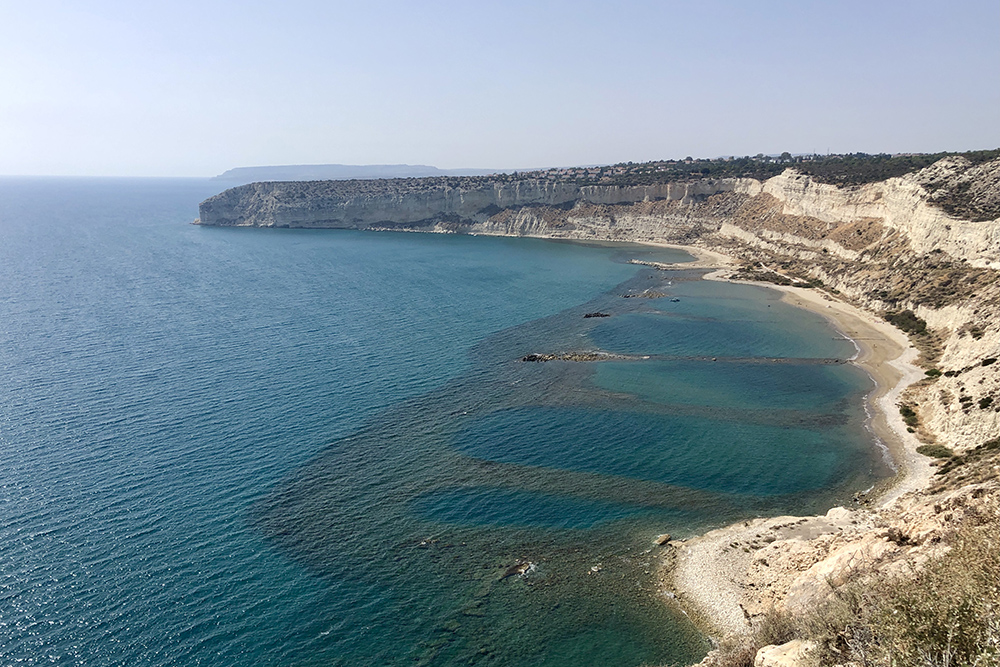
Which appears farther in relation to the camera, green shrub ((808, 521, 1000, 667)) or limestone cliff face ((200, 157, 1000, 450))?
limestone cliff face ((200, 157, 1000, 450))

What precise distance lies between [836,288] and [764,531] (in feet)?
228

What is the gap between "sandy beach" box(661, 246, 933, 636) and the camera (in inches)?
1131

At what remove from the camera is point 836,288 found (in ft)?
300

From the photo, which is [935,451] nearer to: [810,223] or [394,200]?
[810,223]

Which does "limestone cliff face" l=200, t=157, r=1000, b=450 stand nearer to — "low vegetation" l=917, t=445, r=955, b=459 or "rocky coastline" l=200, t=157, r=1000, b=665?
"rocky coastline" l=200, t=157, r=1000, b=665

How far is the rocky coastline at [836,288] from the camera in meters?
27.5

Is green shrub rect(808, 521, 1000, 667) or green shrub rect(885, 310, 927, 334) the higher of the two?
green shrub rect(808, 521, 1000, 667)

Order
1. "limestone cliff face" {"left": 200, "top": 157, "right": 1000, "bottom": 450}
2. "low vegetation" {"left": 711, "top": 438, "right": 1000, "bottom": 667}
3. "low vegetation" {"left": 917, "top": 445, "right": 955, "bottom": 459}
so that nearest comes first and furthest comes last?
1. "low vegetation" {"left": 711, "top": 438, "right": 1000, "bottom": 667}
2. "low vegetation" {"left": 917, "top": 445, "right": 955, "bottom": 459}
3. "limestone cliff face" {"left": 200, "top": 157, "right": 1000, "bottom": 450}

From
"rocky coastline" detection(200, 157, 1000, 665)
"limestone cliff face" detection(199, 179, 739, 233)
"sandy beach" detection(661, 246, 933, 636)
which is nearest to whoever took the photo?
"rocky coastline" detection(200, 157, 1000, 665)

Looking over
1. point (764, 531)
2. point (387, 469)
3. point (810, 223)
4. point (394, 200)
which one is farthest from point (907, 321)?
point (394, 200)

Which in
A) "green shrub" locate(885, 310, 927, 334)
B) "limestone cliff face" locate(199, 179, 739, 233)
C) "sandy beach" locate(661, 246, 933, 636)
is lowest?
"sandy beach" locate(661, 246, 933, 636)

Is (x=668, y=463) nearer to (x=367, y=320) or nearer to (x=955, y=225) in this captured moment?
(x=367, y=320)

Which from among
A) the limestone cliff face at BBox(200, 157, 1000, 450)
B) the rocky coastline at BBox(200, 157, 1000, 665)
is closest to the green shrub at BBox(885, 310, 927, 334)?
the rocky coastline at BBox(200, 157, 1000, 665)

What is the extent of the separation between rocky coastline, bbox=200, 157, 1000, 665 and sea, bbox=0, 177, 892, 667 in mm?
2739
